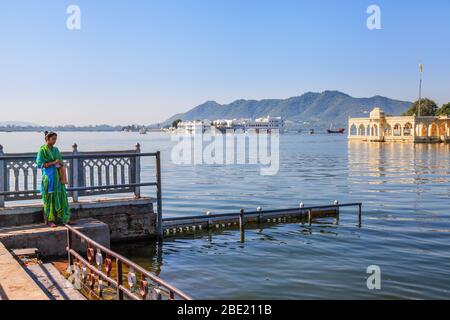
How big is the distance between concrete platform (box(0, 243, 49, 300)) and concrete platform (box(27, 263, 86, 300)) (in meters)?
0.39

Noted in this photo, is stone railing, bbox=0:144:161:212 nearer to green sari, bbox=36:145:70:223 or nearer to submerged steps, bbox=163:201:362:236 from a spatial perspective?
green sari, bbox=36:145:70:223

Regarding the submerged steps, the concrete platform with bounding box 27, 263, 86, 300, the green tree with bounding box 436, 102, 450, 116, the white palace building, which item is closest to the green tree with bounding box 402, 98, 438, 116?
the green tree with bounding box 436, 102, 450, 116

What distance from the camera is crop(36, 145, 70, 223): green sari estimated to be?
10602 millimetres

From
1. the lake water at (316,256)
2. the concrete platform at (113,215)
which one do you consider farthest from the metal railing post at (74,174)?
the lake water at (316,256)

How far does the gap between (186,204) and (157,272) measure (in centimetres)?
1393

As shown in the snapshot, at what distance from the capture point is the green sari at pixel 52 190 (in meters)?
10.6

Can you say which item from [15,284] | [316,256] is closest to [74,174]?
[15,284]

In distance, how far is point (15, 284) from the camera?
278 inches

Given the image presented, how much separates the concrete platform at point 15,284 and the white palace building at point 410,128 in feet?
429

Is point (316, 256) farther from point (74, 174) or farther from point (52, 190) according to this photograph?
point (52, 190)

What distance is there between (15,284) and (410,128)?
148 metres

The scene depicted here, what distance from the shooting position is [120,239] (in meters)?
13.0
